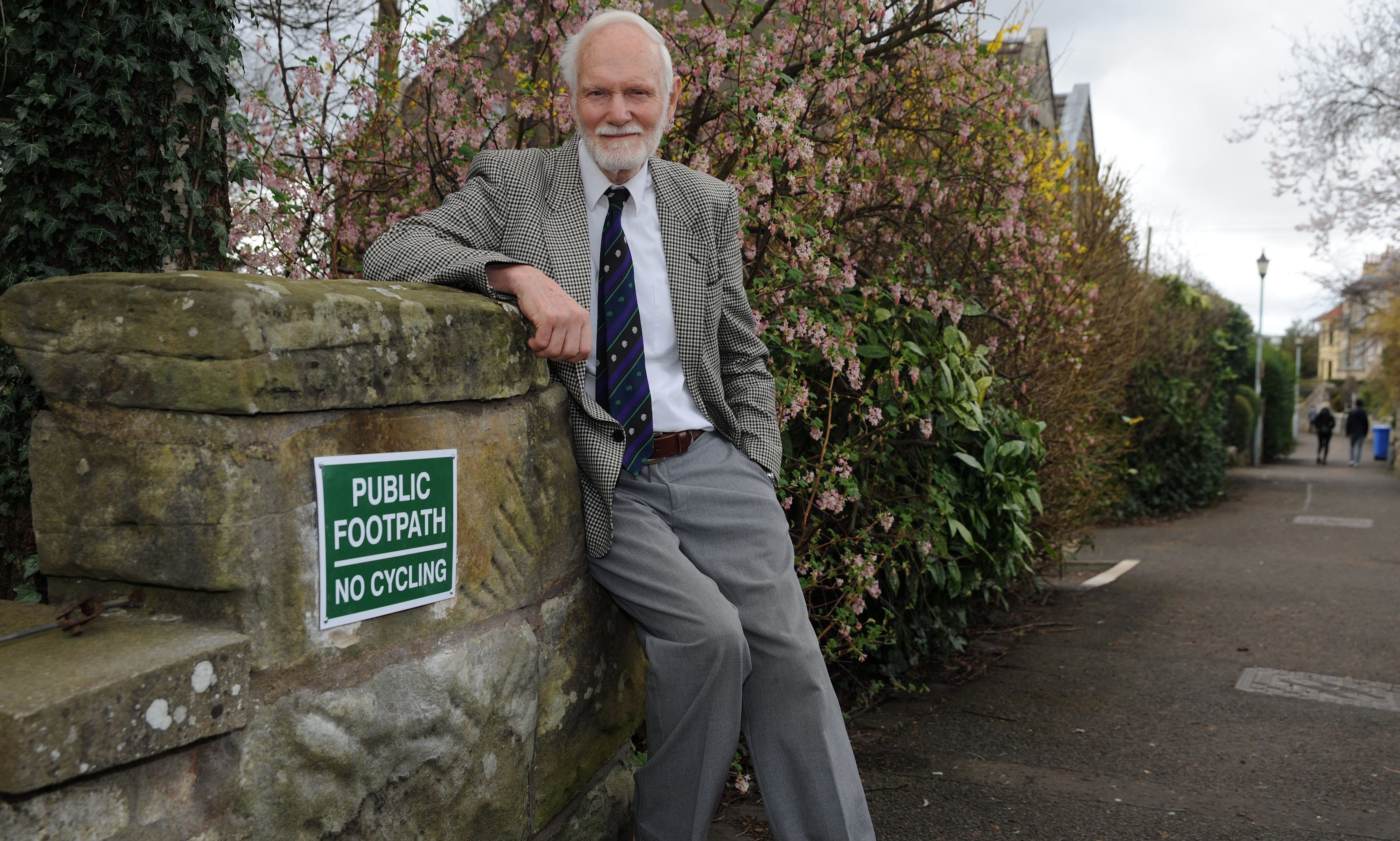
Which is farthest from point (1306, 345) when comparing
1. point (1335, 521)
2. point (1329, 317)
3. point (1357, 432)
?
point (1335, 521)

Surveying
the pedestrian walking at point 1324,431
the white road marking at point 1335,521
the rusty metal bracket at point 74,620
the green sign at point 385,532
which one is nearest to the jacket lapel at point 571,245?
the green sign at point 385,532

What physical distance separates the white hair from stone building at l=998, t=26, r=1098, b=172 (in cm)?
340

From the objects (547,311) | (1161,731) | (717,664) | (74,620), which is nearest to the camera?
(74,620)

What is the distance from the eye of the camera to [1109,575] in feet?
28.0

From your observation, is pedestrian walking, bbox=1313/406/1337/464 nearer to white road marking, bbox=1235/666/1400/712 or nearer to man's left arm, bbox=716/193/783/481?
white road marking, bbox=1235/666/1400/712

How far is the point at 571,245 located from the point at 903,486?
8.44 ft

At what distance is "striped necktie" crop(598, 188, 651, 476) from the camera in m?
2.53

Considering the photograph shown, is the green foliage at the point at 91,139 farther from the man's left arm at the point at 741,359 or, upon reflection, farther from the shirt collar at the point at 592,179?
the man's left arm at the point at 741,359

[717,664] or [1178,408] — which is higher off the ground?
[1178,408]

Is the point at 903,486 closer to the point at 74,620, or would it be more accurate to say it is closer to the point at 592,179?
the point at 592,179

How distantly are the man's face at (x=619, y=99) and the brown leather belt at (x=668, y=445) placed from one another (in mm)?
673

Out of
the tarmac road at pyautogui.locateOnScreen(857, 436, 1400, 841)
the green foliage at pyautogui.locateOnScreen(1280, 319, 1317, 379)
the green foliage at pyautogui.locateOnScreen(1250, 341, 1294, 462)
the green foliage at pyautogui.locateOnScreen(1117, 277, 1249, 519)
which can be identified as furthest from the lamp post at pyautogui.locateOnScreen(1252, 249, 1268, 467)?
the green foliage at pyautogui.locateOnScreen(1280, 319, 1317, 379)

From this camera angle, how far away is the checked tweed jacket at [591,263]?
7.62ft

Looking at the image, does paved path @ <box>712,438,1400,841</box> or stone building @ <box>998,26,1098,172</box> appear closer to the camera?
paved path @ <box>712,438,1400,841</box>
